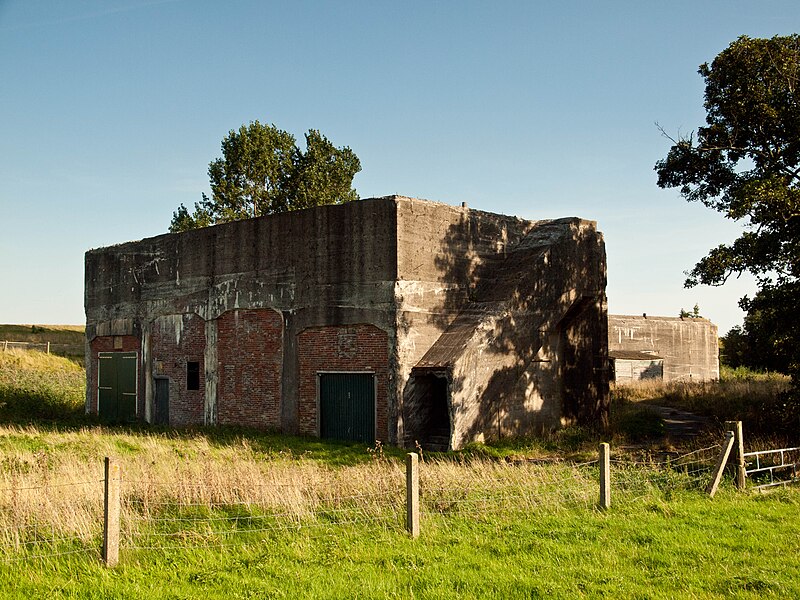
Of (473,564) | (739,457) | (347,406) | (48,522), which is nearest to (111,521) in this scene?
(48,522)

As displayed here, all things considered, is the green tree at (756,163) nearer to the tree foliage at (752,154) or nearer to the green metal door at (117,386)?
the tree foliage at (752,154)

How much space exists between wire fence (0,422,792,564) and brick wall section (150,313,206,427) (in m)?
10.7

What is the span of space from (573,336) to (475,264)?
4.12m

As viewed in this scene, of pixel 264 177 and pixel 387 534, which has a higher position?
pixel 264 177

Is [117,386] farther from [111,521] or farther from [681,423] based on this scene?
[111,521]

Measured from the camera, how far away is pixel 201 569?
8320 mm

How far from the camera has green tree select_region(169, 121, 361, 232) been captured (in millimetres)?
46156

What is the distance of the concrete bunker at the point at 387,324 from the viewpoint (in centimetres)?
1892

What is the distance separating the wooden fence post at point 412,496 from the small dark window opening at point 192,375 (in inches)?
603

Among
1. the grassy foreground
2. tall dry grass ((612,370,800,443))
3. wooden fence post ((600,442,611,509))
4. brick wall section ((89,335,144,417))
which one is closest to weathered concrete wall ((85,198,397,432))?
brick wall section ((89,335,144,417))

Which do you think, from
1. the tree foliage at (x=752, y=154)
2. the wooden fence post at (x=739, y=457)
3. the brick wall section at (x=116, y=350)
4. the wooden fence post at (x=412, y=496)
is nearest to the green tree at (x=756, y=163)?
the tree foliage at (x=752, y=154)

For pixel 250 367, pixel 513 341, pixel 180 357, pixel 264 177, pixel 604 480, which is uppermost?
pixel 264 177

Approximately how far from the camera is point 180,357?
24094 mm

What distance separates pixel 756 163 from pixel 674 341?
28.3m
